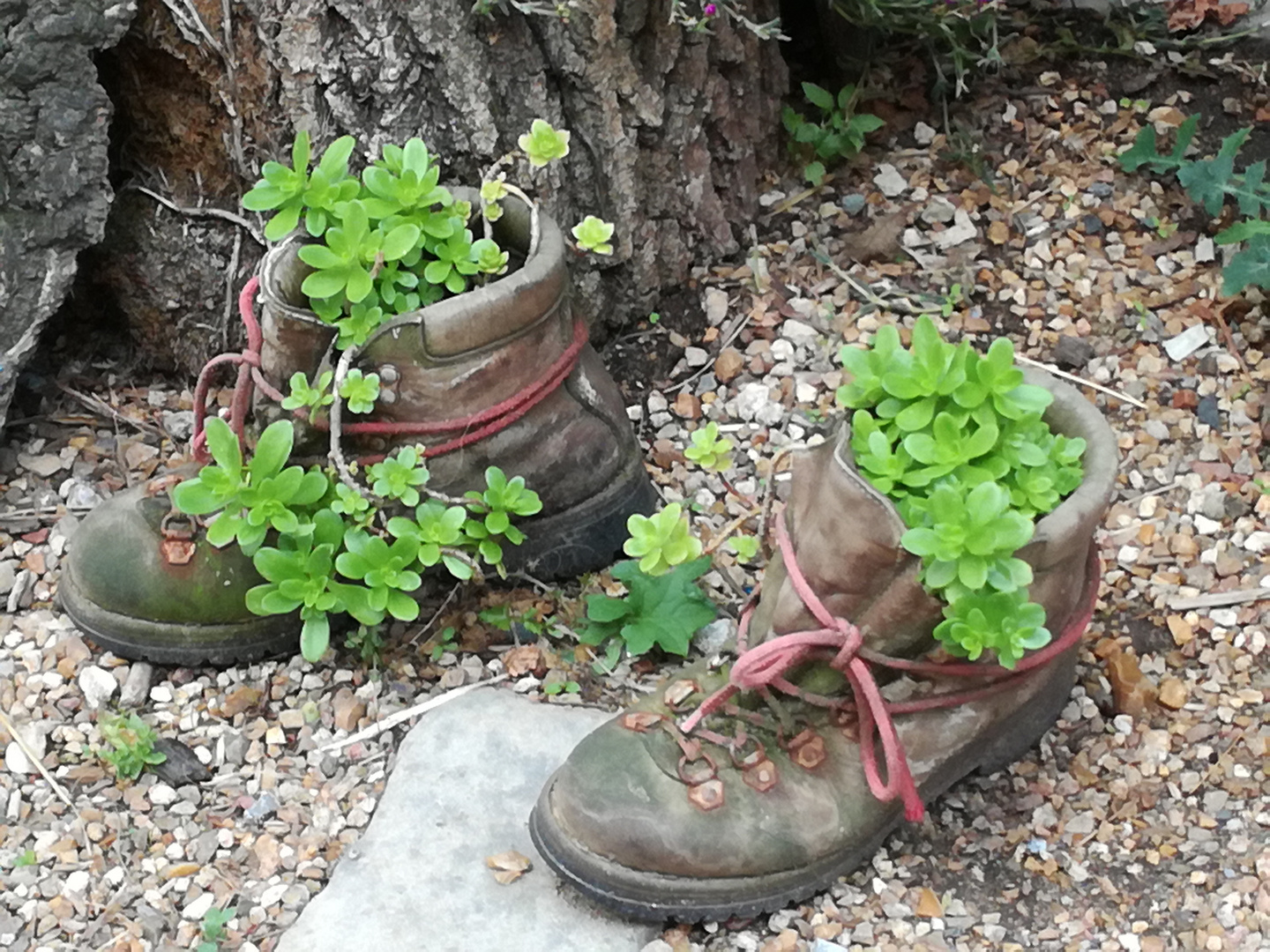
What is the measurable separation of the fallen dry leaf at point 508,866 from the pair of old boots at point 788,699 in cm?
7

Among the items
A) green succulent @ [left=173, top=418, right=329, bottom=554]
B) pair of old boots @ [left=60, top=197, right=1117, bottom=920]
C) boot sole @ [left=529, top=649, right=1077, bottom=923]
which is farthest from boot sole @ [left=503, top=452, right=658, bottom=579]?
boot sole @ [left=529, top=649, right=1077, bottom=923]

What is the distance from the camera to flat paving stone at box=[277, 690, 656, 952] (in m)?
1.67

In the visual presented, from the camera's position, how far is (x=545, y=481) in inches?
80.8

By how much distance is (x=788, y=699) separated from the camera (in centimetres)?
170

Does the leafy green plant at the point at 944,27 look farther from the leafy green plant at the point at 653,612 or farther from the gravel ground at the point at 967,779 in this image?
the leafy green plant at the point at 653,612

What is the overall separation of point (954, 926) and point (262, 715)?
0.94 m

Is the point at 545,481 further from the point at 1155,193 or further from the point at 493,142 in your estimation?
the point at 1155,193

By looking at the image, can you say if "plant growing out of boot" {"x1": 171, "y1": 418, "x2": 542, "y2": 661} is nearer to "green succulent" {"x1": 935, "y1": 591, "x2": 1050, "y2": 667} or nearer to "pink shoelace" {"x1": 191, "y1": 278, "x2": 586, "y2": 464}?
"pink shoelace" {"x1": 191, "y1": 278, "x2": 586, "y2": 464}

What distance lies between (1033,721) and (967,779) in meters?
0.11

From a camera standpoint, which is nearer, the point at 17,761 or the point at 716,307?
the point at 17,761

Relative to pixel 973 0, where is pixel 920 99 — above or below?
below

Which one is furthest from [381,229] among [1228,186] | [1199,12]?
[1199,12]

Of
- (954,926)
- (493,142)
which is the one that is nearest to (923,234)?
(493,142)

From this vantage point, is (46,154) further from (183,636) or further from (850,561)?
(850,561)
